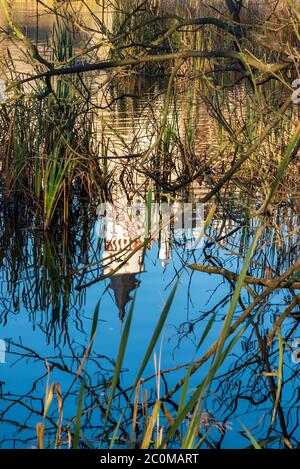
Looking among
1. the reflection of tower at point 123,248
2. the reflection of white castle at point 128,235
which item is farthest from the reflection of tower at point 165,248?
the reflection of tower at point 123,248

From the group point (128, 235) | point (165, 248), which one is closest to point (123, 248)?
point (165, 248)

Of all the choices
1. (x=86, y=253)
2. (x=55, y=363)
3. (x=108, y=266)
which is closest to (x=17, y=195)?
(x=86, y=253)

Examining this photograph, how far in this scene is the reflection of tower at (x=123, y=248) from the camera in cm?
543

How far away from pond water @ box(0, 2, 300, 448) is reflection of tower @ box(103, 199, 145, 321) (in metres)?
0.01

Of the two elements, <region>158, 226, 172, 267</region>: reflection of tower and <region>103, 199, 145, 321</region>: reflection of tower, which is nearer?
<region>103, 199, 145, 321</region>: reflection of tower

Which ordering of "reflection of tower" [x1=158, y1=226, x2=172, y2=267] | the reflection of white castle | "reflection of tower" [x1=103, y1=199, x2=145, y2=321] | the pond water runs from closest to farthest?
the pond water → "reflection of tower" [x1=103, y1=199, x2=145, y2=321] → the reflection of white castle → "reflection of tower" [x1=158, y1=226, x2=172, y2=267]

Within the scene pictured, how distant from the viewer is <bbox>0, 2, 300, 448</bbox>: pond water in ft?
12.3

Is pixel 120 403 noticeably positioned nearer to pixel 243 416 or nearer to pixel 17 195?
pixel 243 416

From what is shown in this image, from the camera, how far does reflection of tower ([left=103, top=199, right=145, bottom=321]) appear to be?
5.43 m

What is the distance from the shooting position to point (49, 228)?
689 cm

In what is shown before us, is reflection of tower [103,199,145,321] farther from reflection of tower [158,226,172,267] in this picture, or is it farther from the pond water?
reflection of tower [158,226,172,267]

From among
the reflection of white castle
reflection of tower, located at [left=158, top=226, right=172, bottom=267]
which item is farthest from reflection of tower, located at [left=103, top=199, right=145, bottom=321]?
reflection of tower, located at [left=158, top=226, right=172, bottom=267]

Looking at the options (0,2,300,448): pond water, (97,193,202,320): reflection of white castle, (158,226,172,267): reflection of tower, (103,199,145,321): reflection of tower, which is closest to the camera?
(0,2,300,448): pond water

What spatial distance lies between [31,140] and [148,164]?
1.18 metres
